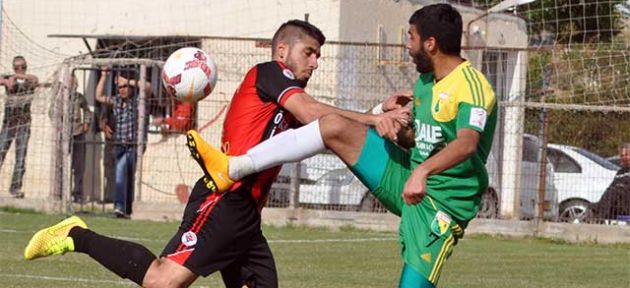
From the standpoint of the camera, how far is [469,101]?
7191 millimetres

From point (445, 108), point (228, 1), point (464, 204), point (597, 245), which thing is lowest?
point (597, 245)

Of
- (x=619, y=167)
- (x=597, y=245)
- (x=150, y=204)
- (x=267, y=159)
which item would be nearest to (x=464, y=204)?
(x=267, y=159)

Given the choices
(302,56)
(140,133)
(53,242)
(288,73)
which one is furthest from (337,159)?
(288,73)

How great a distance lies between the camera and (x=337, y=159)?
1911 centimetres

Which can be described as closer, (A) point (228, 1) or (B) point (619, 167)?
(B) point (619, 167)

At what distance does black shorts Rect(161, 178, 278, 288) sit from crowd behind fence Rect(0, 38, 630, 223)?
1098 cm

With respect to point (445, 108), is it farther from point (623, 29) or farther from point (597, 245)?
point (623, 29)

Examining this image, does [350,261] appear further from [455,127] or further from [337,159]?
[455,127]

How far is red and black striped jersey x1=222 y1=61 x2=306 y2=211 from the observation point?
303 inches

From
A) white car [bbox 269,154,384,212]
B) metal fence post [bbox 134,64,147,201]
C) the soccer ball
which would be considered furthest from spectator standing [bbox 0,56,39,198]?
the soccer ball

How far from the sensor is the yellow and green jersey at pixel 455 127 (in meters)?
7.24

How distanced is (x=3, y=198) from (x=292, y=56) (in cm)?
1284

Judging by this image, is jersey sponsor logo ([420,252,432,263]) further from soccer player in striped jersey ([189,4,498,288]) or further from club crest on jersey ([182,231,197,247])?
club crest on jersey ([182,231,197,247])

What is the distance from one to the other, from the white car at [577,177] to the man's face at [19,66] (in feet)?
25.5
